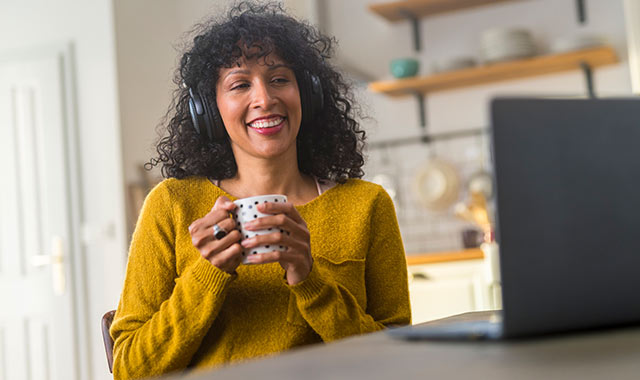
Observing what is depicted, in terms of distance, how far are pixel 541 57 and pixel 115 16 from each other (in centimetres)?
204

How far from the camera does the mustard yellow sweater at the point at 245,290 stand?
114cm

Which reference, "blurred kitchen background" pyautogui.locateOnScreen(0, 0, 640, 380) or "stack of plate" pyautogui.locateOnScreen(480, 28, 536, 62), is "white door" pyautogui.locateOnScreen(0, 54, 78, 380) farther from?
"stack of plate" pyautogui.locateOnScreen(480, 28, 536, 62)

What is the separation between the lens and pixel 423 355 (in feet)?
2.11

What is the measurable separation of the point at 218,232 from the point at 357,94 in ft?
7.90

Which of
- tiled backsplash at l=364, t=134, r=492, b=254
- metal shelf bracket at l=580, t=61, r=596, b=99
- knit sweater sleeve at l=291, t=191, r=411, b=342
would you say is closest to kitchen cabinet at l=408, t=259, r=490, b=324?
tiled backsplash at l=364, t=134, r=492, b=254

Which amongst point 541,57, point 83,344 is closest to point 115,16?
point 83,344

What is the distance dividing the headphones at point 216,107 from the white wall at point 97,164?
2076 millimetres

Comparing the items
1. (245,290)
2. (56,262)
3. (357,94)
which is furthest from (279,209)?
(56,262)

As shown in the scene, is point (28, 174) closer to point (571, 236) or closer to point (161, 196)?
point (161, 196)

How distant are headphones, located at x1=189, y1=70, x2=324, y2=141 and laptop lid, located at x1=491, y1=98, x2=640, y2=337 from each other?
78 cm

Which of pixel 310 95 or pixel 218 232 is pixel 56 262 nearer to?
pixel 310 95

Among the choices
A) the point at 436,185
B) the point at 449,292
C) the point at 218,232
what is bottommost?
the point at 449,292

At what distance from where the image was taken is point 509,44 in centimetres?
358

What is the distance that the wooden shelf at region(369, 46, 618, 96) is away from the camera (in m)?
3.47
